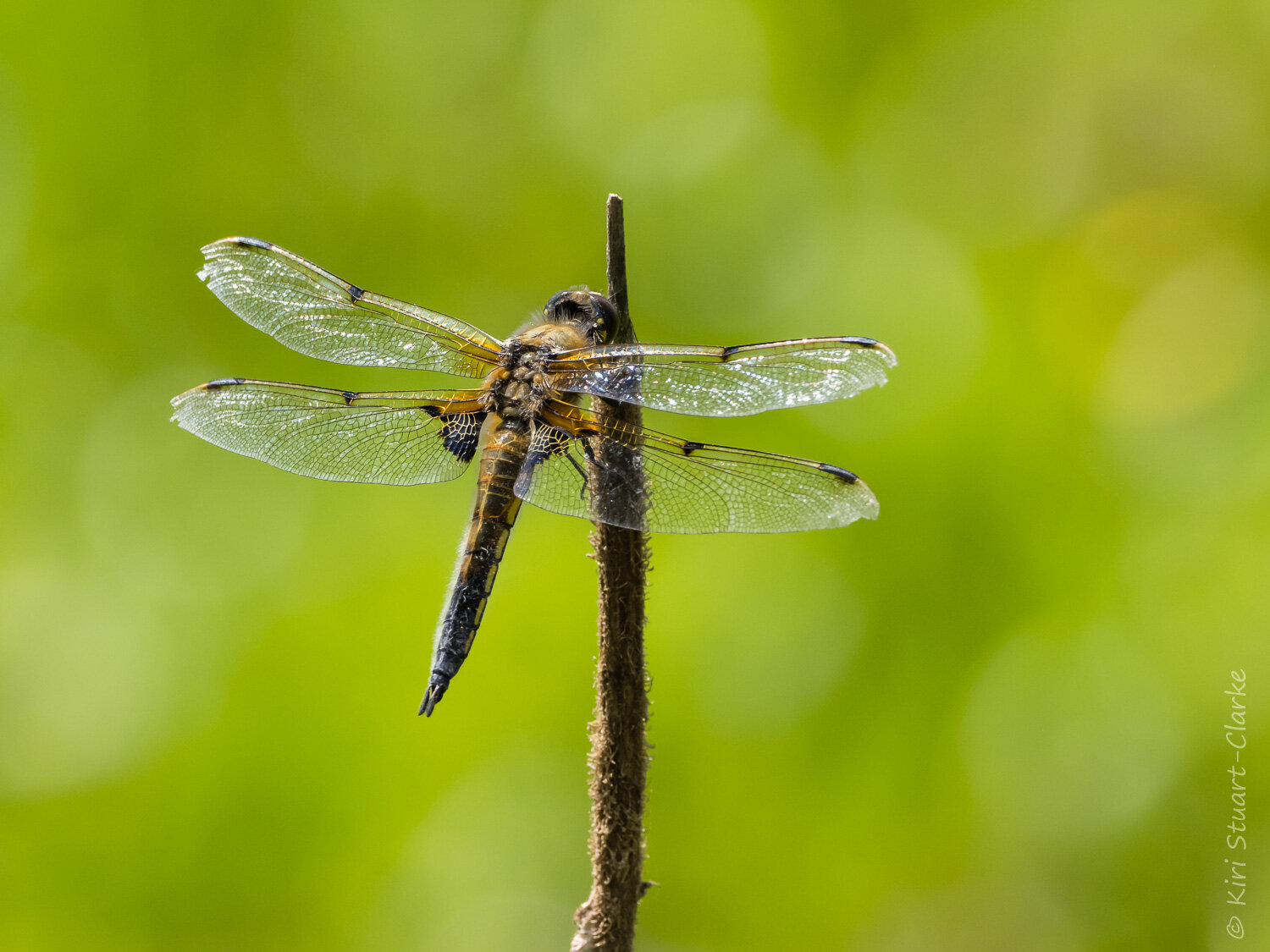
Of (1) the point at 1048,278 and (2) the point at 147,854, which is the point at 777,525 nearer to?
(1) the point at 1048,278

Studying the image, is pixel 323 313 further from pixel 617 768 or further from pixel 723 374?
pixel 617 768

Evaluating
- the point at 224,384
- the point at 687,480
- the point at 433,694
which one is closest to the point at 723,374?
the point at 687,480

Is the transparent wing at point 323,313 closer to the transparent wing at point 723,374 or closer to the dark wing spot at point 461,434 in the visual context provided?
the dark wing spot at point 461,434

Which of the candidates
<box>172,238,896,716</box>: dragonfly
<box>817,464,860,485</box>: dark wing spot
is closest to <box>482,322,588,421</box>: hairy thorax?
<box>172,238,896,716</box>: dragonfly

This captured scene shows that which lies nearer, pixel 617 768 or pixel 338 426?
pixel 617 768

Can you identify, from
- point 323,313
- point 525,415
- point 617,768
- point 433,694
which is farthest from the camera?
point 323,313

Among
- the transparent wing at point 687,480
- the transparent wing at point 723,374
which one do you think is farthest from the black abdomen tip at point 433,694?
the transparent wing at point 723,374

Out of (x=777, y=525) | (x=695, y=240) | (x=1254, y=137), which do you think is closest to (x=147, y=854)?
(x=777, y=525)
